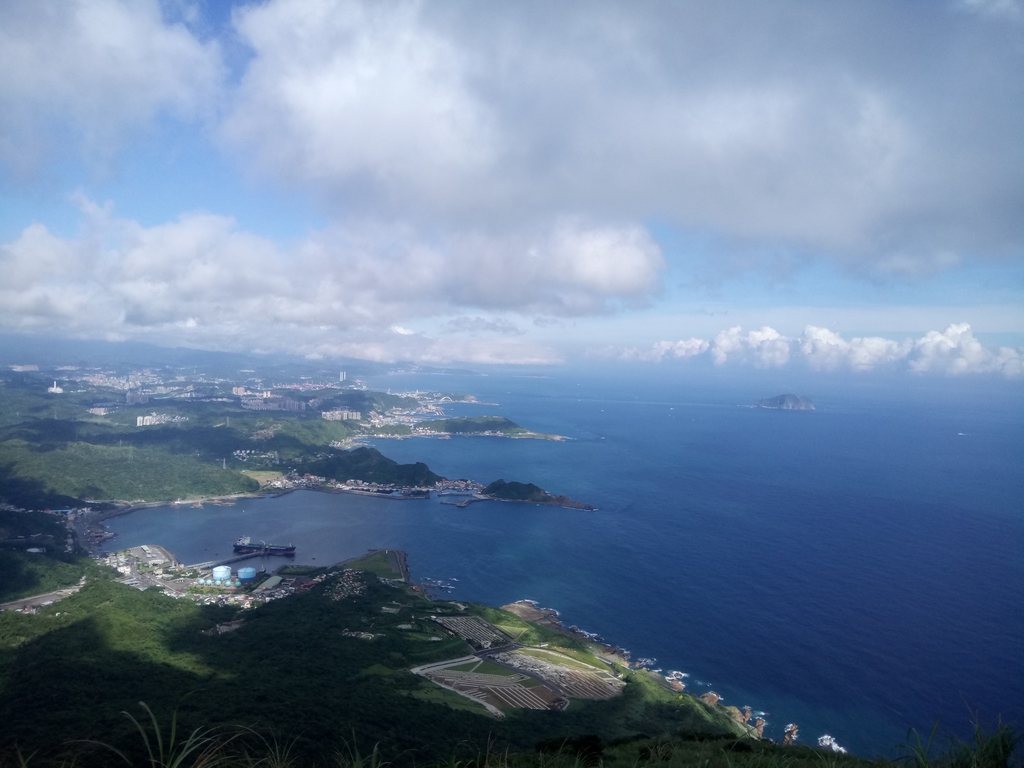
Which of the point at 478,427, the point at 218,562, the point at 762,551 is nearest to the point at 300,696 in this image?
the point at 218,562

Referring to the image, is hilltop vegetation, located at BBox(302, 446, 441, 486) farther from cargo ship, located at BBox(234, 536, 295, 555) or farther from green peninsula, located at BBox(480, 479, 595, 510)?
cargo ship, located at BBox(234, 536, 295, 555)

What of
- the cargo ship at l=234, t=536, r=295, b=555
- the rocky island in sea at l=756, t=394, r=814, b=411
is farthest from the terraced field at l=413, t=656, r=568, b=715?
the rocky island in sea at l=756, t=394, r=814, b=411

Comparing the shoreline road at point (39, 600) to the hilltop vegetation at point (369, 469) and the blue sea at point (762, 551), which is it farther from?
the hilltop vegetation at point (369, 469)

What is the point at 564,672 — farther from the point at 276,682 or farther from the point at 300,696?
the point at 276,682

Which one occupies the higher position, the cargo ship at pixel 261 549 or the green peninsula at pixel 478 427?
the green peninsula at pixel 478 427

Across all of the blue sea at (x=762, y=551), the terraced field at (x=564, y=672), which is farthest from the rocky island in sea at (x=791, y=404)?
the terraced field at (x=564, y=672)

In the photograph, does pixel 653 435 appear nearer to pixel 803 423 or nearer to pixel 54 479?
pixel 803 423
